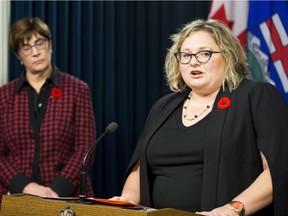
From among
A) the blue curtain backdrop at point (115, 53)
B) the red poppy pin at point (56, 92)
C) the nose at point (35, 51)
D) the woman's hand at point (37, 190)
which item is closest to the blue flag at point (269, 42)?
the blue curtain backdrop at point (115, 53)

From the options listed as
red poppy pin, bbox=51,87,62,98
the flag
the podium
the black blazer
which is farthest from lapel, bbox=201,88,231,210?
the flag

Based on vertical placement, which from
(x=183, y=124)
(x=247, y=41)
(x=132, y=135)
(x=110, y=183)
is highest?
(x=247, y=41)

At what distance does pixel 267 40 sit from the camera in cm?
416

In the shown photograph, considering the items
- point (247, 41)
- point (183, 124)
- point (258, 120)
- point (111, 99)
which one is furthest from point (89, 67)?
point (258, 120)

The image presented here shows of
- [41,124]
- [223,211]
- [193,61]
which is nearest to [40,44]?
[41,124]

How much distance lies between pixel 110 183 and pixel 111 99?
60 centimetres

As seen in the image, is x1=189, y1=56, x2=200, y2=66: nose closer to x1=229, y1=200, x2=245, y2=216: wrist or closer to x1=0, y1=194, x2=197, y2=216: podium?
x1=229, y1=200, x2=245, y2=216: wrist

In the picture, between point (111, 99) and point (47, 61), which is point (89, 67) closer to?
point (111, 99)

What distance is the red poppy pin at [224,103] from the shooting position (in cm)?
275

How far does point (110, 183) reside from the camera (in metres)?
4.60

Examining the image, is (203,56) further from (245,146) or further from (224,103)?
(245,146)

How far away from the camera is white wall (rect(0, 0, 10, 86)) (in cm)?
427

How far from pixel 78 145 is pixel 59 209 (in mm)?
1568

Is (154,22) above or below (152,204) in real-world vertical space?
above
